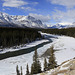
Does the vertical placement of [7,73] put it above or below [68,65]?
below

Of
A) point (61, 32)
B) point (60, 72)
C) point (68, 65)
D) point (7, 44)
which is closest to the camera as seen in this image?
point (60, 72)

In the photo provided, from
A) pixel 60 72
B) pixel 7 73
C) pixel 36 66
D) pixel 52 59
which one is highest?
pixel 60 72

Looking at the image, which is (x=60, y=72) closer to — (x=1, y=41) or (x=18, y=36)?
(x=1, y=41)

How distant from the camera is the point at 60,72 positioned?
11008mm

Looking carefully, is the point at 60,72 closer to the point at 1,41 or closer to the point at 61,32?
the point at 1,41

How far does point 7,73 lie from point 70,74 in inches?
1013

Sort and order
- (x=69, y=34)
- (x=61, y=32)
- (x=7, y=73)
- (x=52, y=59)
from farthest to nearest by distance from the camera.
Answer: (x=61, y=32), (x=69, y=34), (x=7, y=73), (x=52, y=59)

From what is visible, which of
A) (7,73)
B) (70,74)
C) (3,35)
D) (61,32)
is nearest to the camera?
(70,74)

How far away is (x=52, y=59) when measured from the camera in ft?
84.4

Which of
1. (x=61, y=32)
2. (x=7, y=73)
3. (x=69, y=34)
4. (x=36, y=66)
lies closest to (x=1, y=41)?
(x=7, y=73)

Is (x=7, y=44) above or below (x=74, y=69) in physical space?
below

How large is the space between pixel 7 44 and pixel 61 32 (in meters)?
105

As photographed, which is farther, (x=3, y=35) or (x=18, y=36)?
(x=18, y=36)

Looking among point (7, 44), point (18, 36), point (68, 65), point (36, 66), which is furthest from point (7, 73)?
point (18, 36)
